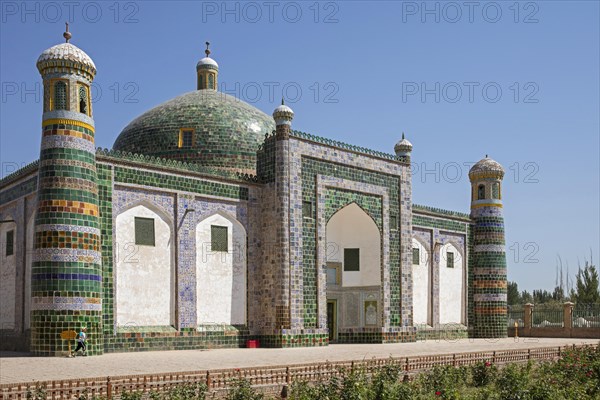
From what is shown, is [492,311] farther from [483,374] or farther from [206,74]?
[483,374]

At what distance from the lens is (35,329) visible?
59.9ft

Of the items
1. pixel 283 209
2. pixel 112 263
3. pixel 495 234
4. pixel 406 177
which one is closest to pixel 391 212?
pixel 406 177

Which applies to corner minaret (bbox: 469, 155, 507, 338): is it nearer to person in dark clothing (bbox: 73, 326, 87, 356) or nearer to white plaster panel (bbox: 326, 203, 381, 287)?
white plaster panel (bbox: 326, 203, 381, 287)

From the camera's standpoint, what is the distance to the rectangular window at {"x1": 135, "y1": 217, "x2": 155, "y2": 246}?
21203mm

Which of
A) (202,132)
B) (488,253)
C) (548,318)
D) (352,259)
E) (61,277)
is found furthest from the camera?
(548,318)

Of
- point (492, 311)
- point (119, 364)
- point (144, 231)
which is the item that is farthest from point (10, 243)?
point (492, 311)

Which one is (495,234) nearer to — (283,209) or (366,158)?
(366,158)

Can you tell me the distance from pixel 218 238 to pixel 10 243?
6.32 meters

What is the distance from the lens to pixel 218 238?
23281mm

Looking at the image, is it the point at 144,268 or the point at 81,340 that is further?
the point at 144,268

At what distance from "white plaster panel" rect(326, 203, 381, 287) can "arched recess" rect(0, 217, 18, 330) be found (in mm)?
11204

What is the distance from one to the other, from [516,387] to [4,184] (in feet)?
57.4

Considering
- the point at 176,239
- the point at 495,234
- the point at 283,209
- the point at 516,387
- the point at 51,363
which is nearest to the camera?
the point at 516,387

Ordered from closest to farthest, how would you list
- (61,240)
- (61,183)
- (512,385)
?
(512,385) < (61,240) < (61,183)
